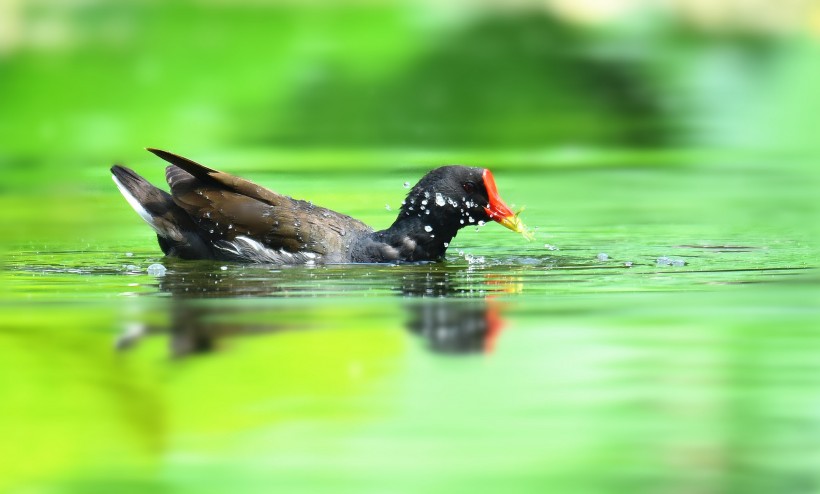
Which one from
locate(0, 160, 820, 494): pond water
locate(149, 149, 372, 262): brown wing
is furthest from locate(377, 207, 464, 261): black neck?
locate(149, 149, 372, 262): brown wing

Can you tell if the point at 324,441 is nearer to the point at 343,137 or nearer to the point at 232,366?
the point at 232,366

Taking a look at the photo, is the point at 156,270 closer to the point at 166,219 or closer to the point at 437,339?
the point at 166,219

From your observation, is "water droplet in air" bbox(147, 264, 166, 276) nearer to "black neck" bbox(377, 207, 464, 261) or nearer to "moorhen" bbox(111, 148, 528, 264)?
"moorhen" bbox(111, 148, 528, 264)

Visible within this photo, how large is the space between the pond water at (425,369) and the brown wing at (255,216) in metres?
0.22

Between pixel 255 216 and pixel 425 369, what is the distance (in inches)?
143

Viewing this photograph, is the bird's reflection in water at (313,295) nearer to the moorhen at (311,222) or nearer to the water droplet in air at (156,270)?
the water droplet in air at (156,270)

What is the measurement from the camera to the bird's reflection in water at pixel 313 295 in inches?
285

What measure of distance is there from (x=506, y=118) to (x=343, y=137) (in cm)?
309

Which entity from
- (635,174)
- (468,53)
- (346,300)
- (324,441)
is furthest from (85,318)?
(468,53)

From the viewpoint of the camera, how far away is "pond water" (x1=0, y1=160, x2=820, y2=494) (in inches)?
203

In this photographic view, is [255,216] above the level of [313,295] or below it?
above

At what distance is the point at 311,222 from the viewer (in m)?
9.95

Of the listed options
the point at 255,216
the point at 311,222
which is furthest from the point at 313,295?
the point at 255,216

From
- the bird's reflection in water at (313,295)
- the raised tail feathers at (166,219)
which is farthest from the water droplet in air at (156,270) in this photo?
the raised tail feathers at (166,219)
